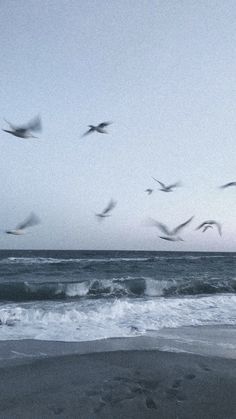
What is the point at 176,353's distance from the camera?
6.72 meters

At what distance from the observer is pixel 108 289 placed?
58.6 ft

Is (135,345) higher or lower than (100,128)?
lower

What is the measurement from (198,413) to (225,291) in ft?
50.7

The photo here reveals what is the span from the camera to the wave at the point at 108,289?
15.7 m

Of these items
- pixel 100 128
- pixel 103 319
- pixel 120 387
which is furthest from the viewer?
pixel 103 319

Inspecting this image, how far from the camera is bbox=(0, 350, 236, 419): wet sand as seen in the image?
14.2ft

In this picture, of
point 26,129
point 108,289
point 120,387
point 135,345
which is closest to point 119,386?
point 120,387

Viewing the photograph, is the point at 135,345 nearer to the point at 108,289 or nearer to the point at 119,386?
the point at 119,386

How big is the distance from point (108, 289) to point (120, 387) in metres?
12.9

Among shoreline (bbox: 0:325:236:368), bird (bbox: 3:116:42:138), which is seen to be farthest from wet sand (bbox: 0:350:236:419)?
bird (bbox: 3:116:42:138)

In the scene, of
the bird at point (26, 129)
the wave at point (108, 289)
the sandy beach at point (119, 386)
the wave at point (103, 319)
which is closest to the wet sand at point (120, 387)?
the sandy beach at point (119, 386)

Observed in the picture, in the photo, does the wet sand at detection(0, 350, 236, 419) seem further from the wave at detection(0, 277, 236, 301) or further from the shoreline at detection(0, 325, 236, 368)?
the wave at detection(0, 277, 236, 301)

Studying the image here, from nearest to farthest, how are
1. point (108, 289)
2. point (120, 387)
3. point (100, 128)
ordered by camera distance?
point (120, 387) → point (100, 128) → point (108, 289)

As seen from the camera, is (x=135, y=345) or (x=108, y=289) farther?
(x=108, y=289)
